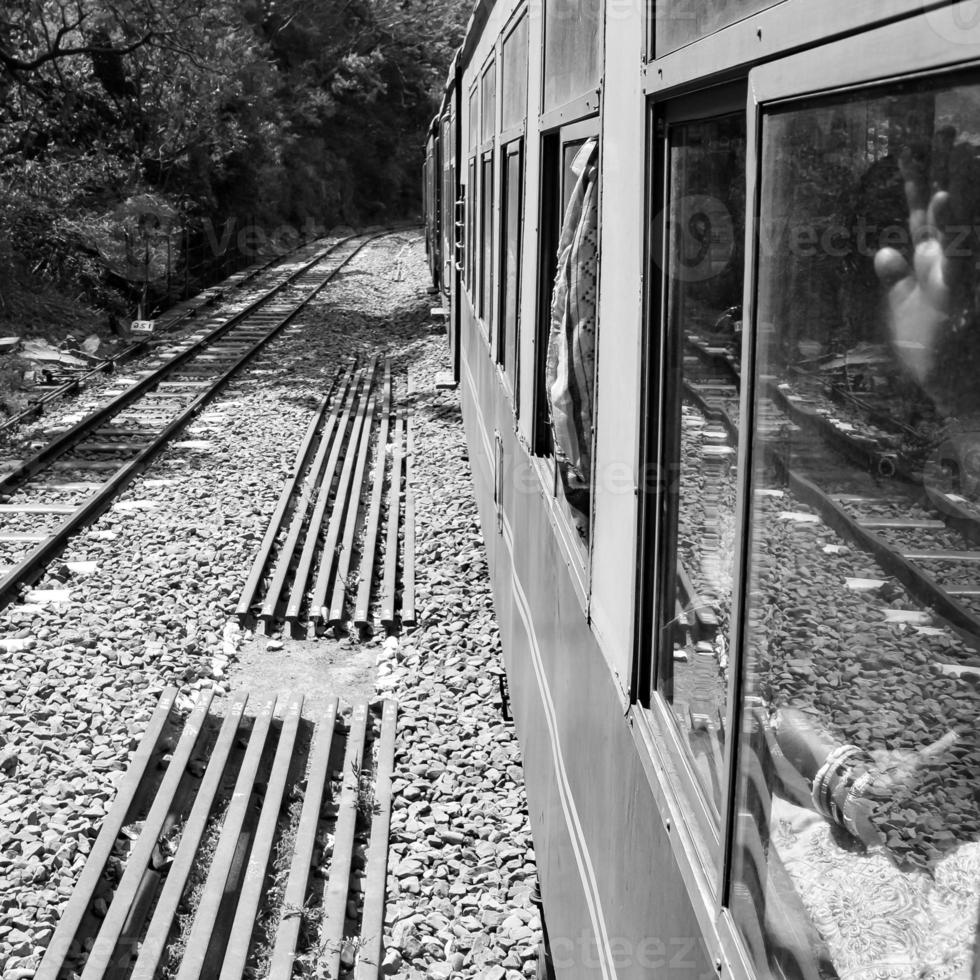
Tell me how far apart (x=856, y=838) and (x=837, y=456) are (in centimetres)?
43

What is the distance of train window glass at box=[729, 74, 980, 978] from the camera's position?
41.2 inches

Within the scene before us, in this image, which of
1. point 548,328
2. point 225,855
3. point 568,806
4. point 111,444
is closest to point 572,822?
point 568,806

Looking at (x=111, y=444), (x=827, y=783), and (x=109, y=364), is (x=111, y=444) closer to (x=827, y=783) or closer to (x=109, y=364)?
(x=109, y=364)

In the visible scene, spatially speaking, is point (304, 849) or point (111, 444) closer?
point (304, 849)

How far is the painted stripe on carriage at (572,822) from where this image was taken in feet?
8.67

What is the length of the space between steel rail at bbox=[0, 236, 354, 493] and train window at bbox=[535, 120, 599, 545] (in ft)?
24.3

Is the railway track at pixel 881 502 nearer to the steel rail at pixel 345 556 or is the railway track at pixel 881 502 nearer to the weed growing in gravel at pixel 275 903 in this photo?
the weed growing in gravel at pixel 275 903

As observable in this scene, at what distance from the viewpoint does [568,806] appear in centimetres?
328

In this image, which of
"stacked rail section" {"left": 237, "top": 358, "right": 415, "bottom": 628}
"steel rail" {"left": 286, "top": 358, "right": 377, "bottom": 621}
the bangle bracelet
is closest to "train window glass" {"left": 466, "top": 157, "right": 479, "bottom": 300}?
"stacked rail section" {"left": 237, "top": 358, "right": 415, "bottom": 628}

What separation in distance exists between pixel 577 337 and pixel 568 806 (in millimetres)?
1266

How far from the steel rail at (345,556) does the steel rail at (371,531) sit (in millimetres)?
91

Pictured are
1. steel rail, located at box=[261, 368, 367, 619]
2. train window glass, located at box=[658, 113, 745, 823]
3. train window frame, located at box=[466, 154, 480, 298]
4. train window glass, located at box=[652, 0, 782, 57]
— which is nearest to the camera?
train window glass, located at box=[652, 0, 782, 57]

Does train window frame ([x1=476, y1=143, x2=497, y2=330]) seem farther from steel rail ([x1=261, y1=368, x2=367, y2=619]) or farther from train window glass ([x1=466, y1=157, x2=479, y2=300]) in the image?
steel rail ([x1=261, y1=368, x2=367, y2=619])

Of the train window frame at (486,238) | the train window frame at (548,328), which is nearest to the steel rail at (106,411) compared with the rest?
the train window frame at (486,238)
